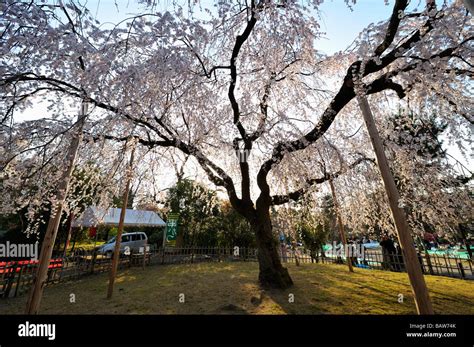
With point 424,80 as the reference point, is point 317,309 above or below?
below

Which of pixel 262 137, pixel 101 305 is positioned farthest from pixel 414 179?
pixel 101 305

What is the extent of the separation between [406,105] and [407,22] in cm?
198

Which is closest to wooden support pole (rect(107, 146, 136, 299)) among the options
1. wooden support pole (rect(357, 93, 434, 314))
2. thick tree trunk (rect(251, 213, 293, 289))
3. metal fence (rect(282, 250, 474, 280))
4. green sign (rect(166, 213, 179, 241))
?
thick tree trunk (rect(251, 213, 293, 289))

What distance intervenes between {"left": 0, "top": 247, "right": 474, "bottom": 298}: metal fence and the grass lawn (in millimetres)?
793

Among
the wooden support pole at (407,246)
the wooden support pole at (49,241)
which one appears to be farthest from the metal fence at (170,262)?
the wooden support pole at (407,246)

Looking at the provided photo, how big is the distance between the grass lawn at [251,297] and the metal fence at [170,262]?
79 cm

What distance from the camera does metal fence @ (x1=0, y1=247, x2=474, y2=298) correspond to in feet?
24.5

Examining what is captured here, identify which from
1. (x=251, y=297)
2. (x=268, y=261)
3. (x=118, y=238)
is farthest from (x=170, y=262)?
(x=251, y=297)

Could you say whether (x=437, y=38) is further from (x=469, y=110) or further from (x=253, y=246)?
(x=253, y=246)

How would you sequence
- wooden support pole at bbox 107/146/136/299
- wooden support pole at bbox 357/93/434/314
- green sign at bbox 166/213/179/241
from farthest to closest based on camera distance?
green sign at bbox 166/213/179/241
wooden support pole at bbox 107/146/136/299
wooden support pole at bbox 357/93/434/314

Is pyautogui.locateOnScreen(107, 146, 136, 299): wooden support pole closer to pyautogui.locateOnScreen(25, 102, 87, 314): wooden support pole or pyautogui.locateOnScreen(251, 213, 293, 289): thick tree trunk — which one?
pyautogui.locateOnScreen(25, 102, 87, 314): wooden support pole

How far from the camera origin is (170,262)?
12844mm

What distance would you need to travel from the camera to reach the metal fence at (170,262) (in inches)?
295

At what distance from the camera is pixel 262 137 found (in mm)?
6320
